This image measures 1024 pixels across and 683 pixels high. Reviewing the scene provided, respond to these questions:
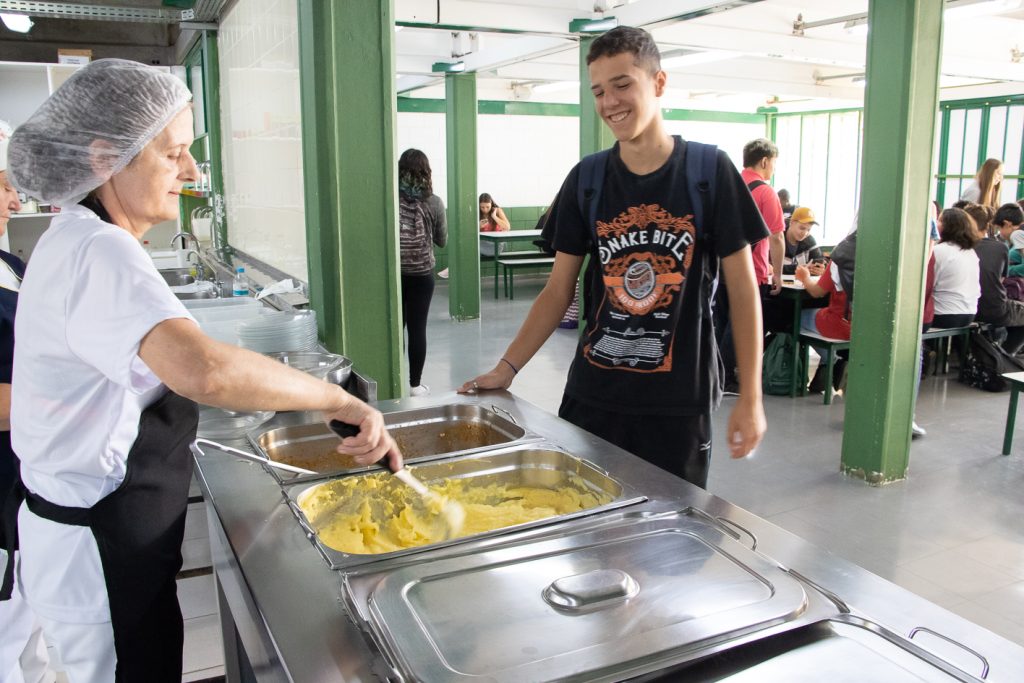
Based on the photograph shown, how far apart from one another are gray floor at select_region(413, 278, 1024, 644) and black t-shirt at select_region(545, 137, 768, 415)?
171 cm

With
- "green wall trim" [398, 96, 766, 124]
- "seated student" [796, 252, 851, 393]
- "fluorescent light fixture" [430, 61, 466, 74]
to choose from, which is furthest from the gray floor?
"green wall trim" [398, 96, 766, 124]

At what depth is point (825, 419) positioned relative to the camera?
5.27 m

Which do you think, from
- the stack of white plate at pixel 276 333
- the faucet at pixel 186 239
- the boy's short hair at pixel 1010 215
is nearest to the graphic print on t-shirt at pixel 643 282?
the stack of white plate at pixel 276 333

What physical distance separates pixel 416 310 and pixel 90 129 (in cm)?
429

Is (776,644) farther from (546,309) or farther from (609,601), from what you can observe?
(546,309)

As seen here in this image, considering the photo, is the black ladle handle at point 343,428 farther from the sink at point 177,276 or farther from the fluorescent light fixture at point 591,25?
the fluorescent light fixture at point 591,25

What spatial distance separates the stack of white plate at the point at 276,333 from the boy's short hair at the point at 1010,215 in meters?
6.72

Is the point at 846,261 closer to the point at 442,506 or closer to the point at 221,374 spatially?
the point at 442,506

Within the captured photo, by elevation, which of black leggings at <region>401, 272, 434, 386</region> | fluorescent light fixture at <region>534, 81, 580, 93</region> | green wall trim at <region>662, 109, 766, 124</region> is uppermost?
fluorescent light fixture at <region>534, 81, 580, 93</region>

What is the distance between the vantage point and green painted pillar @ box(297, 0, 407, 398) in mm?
2756

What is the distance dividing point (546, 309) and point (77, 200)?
1.14 metres

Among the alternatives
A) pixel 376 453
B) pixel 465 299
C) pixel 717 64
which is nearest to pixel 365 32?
pixel 376 453

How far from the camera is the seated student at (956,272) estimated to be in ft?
17.8

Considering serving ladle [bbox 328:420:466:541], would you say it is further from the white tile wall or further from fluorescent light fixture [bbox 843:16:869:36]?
fluorescent light fixture [bbox 843:16:869:36]
